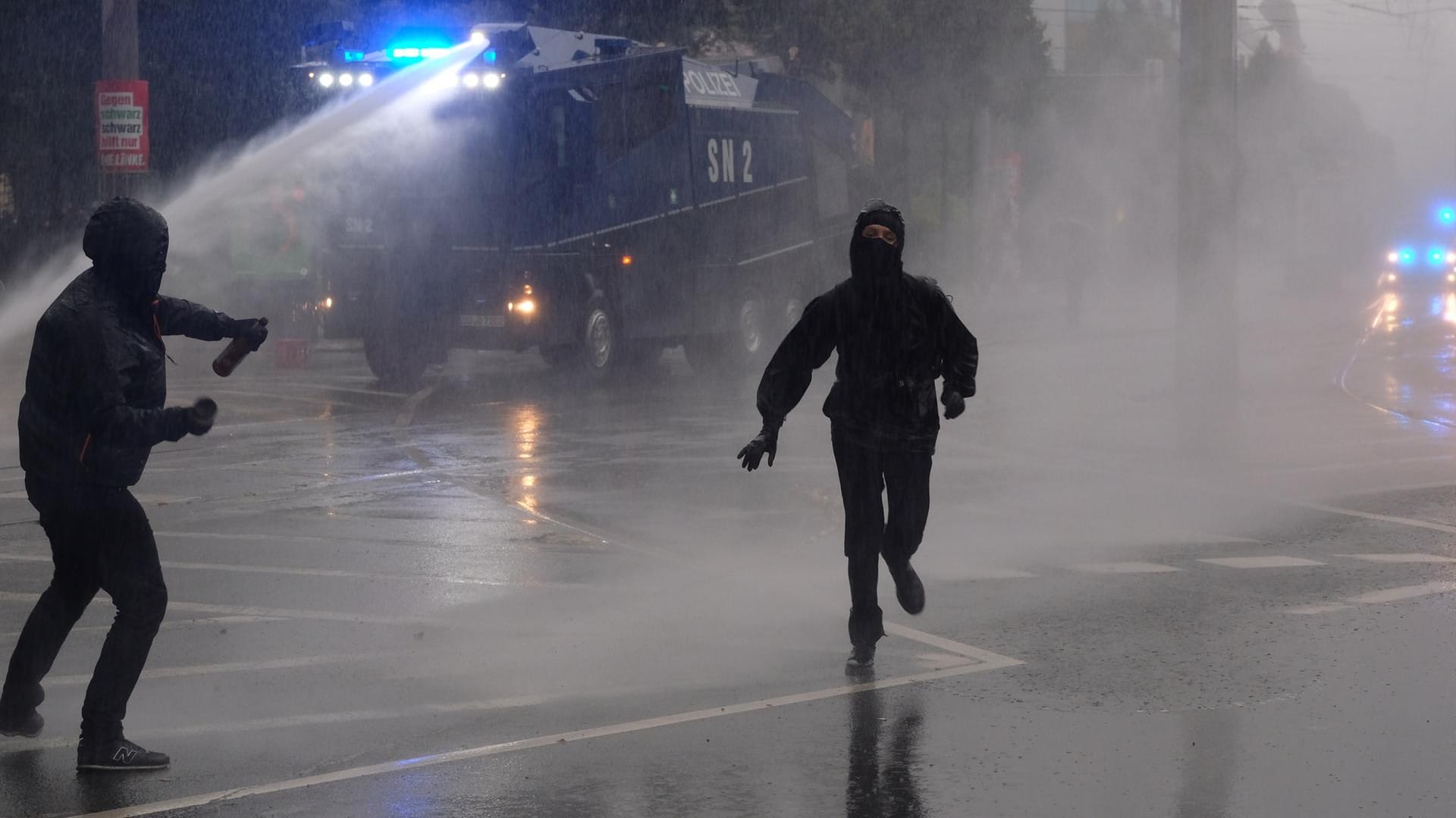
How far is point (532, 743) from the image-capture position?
5.55m

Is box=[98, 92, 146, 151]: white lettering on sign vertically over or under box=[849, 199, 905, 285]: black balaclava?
over

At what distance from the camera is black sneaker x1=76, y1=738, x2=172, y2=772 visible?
521cm

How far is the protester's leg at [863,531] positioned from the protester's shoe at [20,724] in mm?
2732

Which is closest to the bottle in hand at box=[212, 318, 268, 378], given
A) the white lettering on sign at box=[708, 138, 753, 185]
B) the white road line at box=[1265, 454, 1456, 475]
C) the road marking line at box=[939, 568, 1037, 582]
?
the road marking line at box=[939, 568, 1037, 582]

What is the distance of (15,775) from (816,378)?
16.2 m

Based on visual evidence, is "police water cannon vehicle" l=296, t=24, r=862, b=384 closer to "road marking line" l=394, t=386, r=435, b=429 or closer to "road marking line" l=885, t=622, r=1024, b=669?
"road marking line" l=394, t=386, r=435, b=429

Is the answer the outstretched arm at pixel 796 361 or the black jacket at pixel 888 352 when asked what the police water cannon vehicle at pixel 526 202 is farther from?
the black jacket at pixel 888 352

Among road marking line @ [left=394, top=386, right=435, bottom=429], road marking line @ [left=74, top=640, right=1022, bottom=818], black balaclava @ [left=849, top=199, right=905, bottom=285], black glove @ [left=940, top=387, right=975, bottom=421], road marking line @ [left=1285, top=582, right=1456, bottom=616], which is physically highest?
black balaclava @ [left=849, top=199, right=905, bottom=285]

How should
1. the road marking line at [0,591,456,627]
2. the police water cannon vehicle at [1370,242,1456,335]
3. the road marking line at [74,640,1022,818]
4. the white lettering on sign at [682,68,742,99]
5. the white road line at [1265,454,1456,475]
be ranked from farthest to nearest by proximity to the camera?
the police water cannon vehicle at [1370,242,1456,335] < the white lettering on sign at [682,68,742,99] < the white road line at [1265,454,1456,475] < the road marking line at [0,591,456,627] < the road marking line at [74,640,1022,818]

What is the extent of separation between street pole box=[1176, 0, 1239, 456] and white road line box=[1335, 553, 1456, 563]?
712cm

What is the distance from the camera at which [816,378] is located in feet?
69.3

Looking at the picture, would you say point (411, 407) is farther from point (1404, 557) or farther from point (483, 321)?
point (1404, 557)

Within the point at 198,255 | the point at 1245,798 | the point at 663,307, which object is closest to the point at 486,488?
the point at 1245,798

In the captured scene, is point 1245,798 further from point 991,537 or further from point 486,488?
point 486,488
